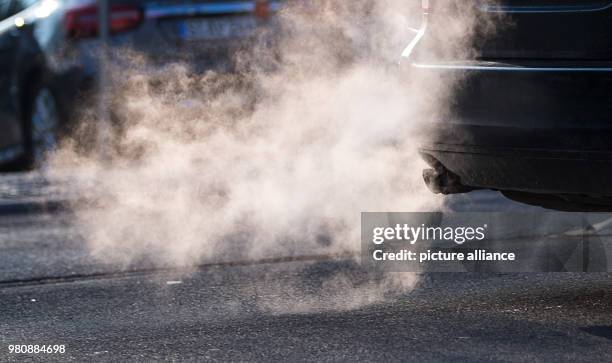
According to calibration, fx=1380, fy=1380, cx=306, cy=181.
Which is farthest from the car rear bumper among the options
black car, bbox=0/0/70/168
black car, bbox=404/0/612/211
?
black car, bbox=0/0/70/168

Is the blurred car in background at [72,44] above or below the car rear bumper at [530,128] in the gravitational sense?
below

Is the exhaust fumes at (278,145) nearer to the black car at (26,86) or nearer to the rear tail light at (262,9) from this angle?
the rear tail light at (262,9)

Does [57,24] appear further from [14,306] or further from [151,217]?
[14,306]

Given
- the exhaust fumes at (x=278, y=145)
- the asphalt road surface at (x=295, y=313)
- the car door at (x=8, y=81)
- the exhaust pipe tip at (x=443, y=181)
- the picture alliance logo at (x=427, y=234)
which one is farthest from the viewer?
the car door at (x=8, y=81)

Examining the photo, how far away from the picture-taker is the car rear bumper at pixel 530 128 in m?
4.57

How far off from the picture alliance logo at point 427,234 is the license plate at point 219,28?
407 centimetres

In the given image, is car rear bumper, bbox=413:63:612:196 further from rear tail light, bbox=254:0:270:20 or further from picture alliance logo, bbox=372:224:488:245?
rear tail light, bbox=254:0:270:20

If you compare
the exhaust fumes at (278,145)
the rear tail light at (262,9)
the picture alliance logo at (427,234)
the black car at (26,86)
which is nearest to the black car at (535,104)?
the exhaust fumes at (278,145)

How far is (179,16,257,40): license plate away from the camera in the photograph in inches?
384

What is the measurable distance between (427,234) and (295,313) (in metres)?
0.89

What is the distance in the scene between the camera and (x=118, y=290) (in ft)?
19.3

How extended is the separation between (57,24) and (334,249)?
14.9ft

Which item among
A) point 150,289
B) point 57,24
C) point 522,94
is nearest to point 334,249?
point 150,289

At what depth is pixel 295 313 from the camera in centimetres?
518
